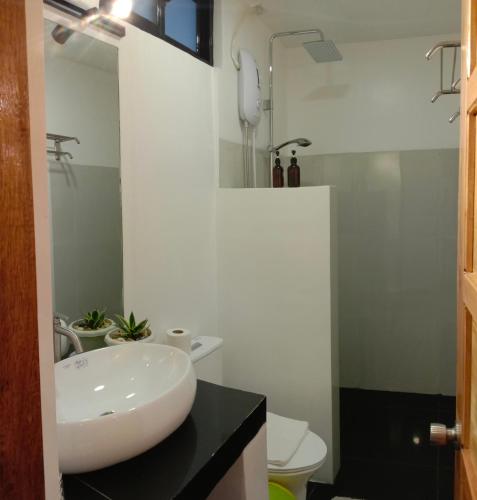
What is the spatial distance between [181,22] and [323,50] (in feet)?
3.29

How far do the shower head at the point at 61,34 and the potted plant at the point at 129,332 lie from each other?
3.18 ft

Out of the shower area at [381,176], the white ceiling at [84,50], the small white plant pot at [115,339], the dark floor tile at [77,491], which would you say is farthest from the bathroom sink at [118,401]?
the shower area at [381,176]

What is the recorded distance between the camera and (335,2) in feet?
9.06

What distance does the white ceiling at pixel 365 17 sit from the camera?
2.77m

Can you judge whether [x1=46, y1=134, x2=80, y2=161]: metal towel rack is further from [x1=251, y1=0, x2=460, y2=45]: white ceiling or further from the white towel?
[x1=251, y1=0, x2=460, y2=45]: white ceiling

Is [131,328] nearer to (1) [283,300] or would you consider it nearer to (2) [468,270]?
(1) [283,300]

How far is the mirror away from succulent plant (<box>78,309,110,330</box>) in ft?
0.07

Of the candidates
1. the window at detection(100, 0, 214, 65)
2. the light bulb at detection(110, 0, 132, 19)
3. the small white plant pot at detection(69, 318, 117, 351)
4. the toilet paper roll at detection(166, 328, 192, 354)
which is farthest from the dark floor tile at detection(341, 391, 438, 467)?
the light bulb at detection(110, 0, 132, 19)

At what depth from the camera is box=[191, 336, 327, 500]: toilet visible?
191cm

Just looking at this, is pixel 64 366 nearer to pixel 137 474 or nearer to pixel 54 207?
pixel 137 474

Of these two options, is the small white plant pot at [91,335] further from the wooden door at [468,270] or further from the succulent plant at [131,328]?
the wooden door at [468,270]

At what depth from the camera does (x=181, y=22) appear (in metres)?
2.37

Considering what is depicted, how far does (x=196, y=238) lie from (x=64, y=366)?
116 centimetres

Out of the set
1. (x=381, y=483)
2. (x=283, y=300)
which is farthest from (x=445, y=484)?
(x=283, y=300)
